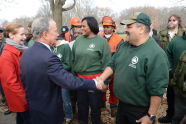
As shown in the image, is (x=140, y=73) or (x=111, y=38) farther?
(x=111, y=38)

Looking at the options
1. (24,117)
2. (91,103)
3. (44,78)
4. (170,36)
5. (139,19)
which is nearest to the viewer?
(44,78)

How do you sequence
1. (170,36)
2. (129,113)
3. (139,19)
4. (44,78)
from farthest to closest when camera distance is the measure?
(170,36) < (129,113) < (139,19) < (44,78)

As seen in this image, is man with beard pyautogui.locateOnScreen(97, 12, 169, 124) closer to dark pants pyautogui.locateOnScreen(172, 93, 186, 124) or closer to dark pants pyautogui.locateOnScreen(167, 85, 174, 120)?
dark pants pyautogui.locateOnScreen(172, 93, 186, 124)

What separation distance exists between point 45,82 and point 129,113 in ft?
3.87

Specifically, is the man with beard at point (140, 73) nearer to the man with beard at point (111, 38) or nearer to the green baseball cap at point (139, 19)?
the green baseball cap at point (139, 19)

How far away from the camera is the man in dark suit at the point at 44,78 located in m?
2.42

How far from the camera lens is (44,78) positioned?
2.45m

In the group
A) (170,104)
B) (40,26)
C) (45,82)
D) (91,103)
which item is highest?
(40,26)

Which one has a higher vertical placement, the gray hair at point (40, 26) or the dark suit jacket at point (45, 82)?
the gray hair at point (40, 26)

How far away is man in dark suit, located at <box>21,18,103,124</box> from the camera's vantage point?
242cm

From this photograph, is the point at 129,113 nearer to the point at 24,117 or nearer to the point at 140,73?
the point at 140,73

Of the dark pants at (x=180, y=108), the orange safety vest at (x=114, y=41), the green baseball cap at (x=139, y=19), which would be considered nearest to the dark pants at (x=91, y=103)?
the dark pants at (x=180, y=108)

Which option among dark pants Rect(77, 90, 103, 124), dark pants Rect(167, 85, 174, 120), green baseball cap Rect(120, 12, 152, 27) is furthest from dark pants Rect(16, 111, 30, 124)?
dark pants Rect(167, 85, 174, 120)

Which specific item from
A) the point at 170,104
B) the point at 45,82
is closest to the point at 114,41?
the point at 170,104
